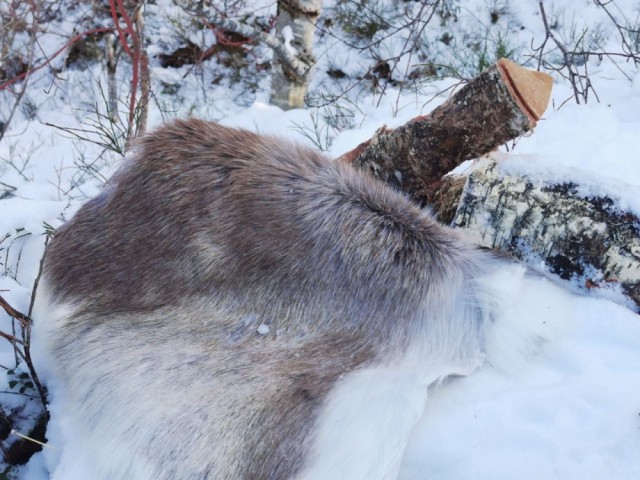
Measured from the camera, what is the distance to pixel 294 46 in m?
3.41

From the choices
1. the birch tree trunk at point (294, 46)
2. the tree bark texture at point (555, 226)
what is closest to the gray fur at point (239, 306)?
the tree bark texture at point (555, 226)

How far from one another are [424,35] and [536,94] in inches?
133

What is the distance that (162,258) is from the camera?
1344 millimetres

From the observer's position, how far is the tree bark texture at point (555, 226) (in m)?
1.40

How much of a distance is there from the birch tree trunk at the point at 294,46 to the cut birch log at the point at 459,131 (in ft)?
5.58

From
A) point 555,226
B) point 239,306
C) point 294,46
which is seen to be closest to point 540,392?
point 555,226

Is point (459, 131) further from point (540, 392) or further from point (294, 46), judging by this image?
point (294, 46)

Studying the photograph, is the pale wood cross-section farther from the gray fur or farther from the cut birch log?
the gray fur

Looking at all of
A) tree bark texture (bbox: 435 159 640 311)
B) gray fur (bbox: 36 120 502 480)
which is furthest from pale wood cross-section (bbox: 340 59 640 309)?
gray fur (bbox: 36 120 502 480)

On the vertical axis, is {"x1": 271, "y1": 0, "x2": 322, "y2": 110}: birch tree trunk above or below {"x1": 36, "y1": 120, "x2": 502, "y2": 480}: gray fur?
above

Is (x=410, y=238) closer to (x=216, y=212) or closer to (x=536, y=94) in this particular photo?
(x=216, y=212)

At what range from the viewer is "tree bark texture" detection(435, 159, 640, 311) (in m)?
1.40

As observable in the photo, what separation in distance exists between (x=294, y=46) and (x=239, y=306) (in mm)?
2492

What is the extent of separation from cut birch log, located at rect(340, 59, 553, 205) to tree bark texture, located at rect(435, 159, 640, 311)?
10 centimetres
